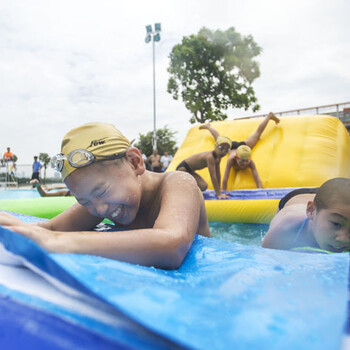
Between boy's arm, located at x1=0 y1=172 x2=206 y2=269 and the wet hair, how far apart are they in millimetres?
563

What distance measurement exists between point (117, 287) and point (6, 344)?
7.1 inches

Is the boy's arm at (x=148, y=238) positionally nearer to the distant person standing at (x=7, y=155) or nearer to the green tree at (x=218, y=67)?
the distant person standing at (x=7, y=155)

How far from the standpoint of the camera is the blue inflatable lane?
1.45ft

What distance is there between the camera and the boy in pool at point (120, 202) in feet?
2.55

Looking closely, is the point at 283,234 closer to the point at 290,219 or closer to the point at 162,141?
the point at 290,219

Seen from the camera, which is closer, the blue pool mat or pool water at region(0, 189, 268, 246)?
pool water at region(0, 189, 268, 246)

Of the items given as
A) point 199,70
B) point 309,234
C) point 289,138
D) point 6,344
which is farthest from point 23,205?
point 199,70

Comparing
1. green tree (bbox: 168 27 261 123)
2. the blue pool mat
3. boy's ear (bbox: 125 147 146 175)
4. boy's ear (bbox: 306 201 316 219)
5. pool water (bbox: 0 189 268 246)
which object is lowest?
pool water (bbox: 0 189 268 246)

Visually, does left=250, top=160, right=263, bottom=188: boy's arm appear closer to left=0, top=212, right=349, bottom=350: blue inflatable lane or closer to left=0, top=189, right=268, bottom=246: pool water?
left=0, top=189, right=268, bottom=246: pool water

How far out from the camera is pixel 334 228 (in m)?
1.28

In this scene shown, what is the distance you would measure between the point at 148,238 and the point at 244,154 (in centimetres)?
385

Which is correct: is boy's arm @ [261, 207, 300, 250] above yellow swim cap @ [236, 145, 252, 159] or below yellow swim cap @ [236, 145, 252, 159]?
below

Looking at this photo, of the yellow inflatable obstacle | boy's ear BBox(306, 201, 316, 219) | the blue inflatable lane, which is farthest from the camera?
the yellow inflatable obstacle

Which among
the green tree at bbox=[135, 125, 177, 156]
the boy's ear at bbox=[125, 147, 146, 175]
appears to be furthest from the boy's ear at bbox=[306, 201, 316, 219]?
the green tree at bbox=[135, 125, 177, 156]
